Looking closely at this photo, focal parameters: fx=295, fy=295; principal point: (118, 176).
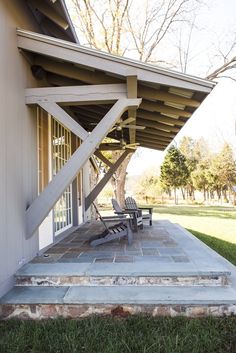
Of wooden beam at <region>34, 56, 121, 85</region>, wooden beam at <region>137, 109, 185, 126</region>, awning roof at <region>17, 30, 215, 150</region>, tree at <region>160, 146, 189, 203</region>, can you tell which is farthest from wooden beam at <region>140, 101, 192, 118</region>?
tree at <region>160, 146, 189, 203</region>

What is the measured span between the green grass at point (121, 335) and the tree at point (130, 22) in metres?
14.3

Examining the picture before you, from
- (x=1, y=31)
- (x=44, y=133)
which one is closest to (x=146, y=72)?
(x=1, y=31)

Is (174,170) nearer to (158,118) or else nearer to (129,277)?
(158,118)

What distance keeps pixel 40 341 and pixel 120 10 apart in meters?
16.4

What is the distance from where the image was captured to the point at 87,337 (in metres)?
2.83

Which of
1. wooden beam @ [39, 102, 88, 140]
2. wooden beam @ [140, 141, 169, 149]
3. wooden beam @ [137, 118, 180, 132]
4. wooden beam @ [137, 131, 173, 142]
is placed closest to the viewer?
wooden beam @ [39, 102, 88, 140]

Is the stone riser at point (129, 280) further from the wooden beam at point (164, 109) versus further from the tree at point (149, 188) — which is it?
the tree at point (149, 188)

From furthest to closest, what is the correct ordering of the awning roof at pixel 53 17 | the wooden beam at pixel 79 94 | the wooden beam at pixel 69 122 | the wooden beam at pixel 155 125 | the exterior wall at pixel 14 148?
the wooden beam at pixel 155 125 → the awning roof at pixel 53 17 → the wooden beam at pixel 79 94 → the wooden beam at pixel 69 122 → the exterior wall at pixel 14 148

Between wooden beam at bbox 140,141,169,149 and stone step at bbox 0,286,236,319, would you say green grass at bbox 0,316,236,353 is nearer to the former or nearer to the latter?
stone step at bbox 0,286,236,319

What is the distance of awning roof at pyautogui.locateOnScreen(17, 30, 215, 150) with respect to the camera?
402 centimetres

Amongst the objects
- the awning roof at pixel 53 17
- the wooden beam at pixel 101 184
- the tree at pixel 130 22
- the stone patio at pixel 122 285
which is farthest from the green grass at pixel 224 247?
the tree at pixel 130 22

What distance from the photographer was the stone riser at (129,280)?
3730 millimetres

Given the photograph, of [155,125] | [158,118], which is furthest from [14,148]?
[155,125]

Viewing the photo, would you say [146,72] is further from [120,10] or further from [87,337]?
[120,10]
